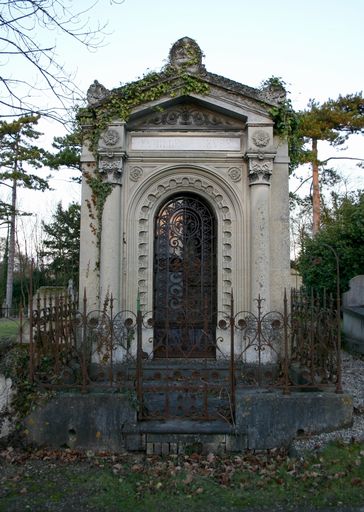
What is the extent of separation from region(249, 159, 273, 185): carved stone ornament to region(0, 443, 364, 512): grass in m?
4.40

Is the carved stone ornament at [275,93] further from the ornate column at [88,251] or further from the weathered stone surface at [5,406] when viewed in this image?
the weathered stone surface at [5,406]

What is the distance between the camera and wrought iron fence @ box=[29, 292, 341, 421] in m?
5.64

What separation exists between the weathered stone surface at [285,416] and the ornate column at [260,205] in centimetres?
242

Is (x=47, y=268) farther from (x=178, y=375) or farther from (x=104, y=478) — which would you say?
(x=104, y=478)

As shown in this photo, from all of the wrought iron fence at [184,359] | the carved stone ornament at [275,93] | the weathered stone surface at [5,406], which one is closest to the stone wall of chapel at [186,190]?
the wrought iron fence at [184,359]

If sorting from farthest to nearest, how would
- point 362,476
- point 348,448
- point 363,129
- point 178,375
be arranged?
point 363,129
point 178,375
point 348,448
point 362,476

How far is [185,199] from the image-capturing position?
8.52m

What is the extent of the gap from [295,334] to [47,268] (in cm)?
2133

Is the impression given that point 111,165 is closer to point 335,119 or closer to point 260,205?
point 260,205

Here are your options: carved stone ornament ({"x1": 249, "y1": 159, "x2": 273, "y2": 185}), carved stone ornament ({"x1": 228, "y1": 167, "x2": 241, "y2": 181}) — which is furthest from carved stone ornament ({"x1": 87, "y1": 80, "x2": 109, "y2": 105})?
carved stone ornament ({"x1": 249, "y1": 159, "x2": 273, "y2": 185})

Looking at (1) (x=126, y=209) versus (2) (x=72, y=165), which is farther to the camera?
(2) (x=72, y=165)

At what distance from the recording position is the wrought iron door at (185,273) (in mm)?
8281

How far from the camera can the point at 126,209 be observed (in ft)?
26.7

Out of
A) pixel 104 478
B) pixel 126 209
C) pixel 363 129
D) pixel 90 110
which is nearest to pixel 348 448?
pixel 104 478
